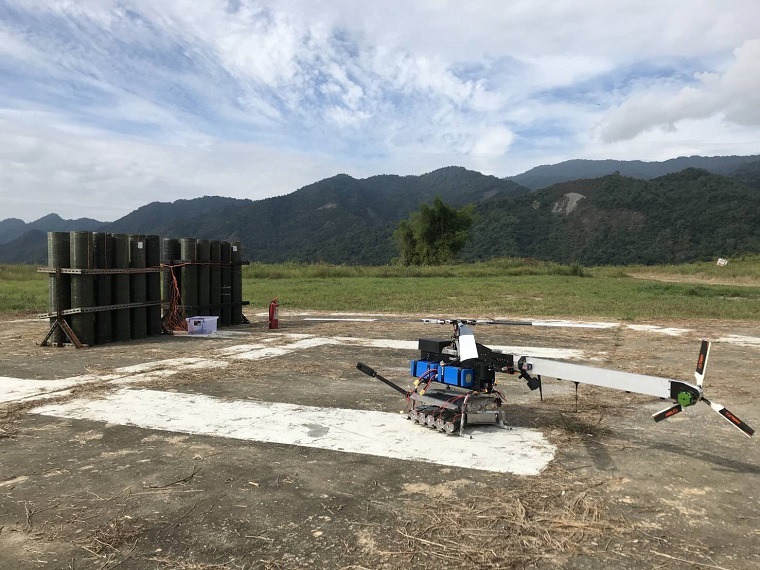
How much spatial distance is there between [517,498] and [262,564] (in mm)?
1837

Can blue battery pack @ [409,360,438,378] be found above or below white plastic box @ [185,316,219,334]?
above

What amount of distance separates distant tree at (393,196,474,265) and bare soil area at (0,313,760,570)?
62934mm

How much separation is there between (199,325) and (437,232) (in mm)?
59685

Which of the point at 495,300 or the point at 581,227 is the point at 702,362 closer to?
the point at 495,300

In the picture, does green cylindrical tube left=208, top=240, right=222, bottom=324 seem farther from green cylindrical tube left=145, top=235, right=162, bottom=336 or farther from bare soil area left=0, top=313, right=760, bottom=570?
bare soil area left=0, top=313, right=760, bottom=570

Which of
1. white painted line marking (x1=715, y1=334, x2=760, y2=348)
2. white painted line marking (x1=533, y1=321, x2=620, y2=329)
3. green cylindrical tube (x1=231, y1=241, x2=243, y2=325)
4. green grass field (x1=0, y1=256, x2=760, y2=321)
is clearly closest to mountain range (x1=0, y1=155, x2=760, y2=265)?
green grass field (x1=0, y1=256, x2=760, y2=321)

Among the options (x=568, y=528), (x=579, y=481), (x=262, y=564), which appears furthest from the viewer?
(x=579, y=481)

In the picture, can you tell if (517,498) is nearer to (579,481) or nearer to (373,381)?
(579,481)

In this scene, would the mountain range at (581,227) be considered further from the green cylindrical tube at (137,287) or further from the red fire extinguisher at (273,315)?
the red fire extinguisher at (273,315)

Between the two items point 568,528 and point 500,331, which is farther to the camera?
point 500,331

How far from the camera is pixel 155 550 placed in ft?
10.2

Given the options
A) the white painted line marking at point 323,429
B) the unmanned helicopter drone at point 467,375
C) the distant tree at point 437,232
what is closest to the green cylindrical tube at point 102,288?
the white painted line marking at point 323,429

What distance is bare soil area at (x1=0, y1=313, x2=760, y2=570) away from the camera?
308cm

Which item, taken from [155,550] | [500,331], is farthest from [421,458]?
[500,331]
